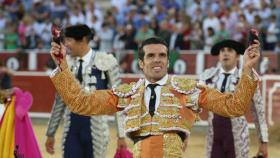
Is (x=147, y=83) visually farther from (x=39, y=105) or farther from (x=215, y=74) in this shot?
(x=39, y=105)

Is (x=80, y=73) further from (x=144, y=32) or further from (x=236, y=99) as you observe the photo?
(x=144, y=32)

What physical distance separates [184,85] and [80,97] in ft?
1.70

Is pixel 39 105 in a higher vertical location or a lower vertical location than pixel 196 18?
lower

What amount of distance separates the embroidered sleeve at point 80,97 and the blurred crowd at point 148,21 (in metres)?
8.79

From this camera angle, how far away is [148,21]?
50.2ft

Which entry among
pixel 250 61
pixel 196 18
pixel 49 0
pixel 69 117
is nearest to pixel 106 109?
pixel 250 61

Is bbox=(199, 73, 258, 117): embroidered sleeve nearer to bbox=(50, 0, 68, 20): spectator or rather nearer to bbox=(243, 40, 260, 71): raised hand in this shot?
bbox=(243, 40, 260, 71): raised hand

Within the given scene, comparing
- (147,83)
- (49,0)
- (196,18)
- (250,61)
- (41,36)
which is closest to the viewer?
(250,61)

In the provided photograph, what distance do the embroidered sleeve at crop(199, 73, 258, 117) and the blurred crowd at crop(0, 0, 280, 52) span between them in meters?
8.86

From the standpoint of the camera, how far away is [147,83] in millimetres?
4230

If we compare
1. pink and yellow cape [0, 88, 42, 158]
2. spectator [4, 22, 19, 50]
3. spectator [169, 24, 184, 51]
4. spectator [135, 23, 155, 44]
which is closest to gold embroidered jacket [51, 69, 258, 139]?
pink and yellow cape [0, 88, 42, 158]

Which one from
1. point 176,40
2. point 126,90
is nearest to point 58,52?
point 126,90

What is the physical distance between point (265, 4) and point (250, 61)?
1079 cm

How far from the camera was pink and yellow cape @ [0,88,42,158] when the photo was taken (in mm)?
5980
